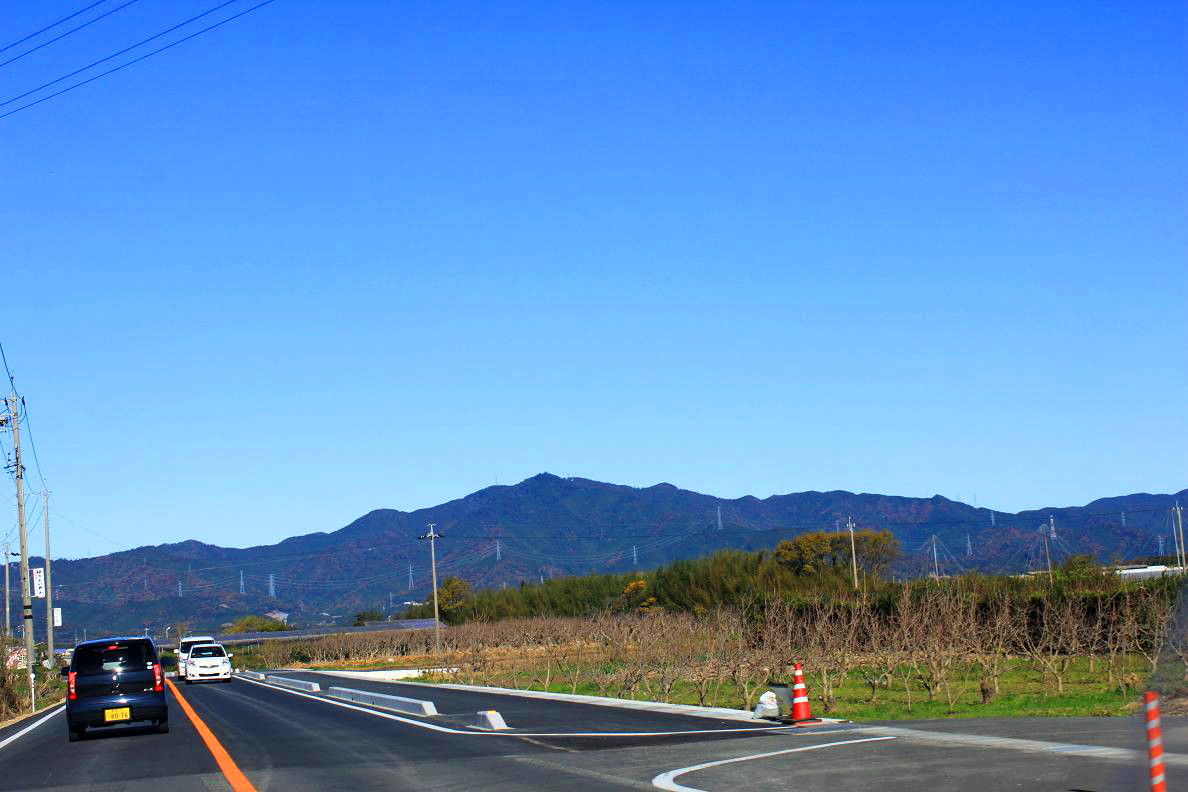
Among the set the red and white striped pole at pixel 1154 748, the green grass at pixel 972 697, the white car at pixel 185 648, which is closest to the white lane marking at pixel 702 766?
the red and white striped pole at pixel 1154 748

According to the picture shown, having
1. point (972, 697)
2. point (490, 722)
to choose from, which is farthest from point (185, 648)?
point (490, 722)

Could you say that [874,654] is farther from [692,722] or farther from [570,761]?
[570,761]

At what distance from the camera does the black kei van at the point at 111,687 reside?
23297mm

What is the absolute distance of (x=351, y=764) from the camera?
16.6 m

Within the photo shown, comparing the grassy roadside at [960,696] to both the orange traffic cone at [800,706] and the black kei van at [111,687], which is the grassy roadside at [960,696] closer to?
the orange traffic cone at [800,706]

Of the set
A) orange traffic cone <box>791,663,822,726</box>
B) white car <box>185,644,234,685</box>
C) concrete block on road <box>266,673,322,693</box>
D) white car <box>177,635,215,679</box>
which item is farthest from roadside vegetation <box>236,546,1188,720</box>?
white car <box>177,635,215,679</box>

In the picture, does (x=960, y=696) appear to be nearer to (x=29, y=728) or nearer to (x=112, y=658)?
(x=112, y=658)

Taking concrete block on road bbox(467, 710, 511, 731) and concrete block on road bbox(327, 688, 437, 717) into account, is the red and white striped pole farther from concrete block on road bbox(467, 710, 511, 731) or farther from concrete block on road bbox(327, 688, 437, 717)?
concrete block on road bbox(327, 688, 437, 717)

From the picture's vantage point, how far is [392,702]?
97.4 feet

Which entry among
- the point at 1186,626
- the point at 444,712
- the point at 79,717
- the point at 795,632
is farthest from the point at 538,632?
the point at 1186,626

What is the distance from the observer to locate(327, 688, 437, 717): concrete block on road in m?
26.7

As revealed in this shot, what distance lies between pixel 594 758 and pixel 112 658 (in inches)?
467

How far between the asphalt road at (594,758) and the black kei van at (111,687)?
1.63 ft

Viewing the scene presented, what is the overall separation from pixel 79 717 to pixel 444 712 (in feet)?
25.9
